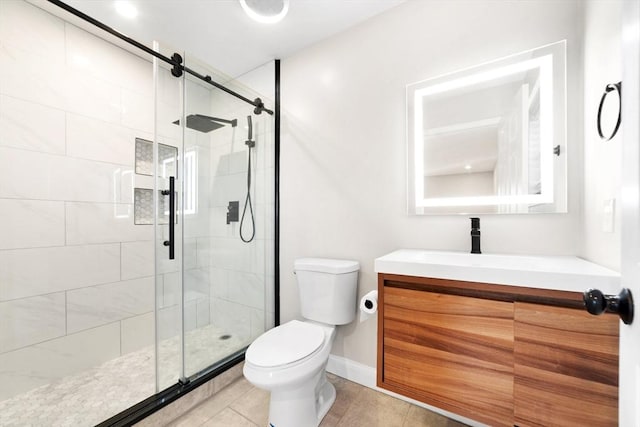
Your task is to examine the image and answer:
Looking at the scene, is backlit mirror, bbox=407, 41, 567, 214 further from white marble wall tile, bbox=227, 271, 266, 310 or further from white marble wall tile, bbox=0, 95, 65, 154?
white marble wall tile, bbox=0, 95, 65, 154

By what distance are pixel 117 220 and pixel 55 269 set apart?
47cm

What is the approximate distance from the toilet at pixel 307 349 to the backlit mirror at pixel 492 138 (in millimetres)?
675

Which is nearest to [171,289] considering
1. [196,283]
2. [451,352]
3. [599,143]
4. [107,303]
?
[196,283]

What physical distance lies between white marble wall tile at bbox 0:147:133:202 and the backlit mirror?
218cm

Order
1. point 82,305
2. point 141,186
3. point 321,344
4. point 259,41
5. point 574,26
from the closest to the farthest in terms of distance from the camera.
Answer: point 574,26
point 321,344
point 82,305
point 259,41
point 141,186

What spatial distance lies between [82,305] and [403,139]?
2.44 metres

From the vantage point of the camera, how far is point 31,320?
1626 mm

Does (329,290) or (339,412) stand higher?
(329,290)

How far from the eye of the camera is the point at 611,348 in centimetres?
78

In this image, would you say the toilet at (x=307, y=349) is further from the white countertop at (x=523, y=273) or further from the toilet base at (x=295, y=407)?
the white countertop at (x=523, y=273)

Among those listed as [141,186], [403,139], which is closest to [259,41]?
[403,139]

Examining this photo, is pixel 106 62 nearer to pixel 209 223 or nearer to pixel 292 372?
pixel 209 223

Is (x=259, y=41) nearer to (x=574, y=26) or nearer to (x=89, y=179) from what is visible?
(x=89, y=179)

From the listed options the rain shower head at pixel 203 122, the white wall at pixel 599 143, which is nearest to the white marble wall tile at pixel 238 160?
the rain shower head at pixel 203 122
